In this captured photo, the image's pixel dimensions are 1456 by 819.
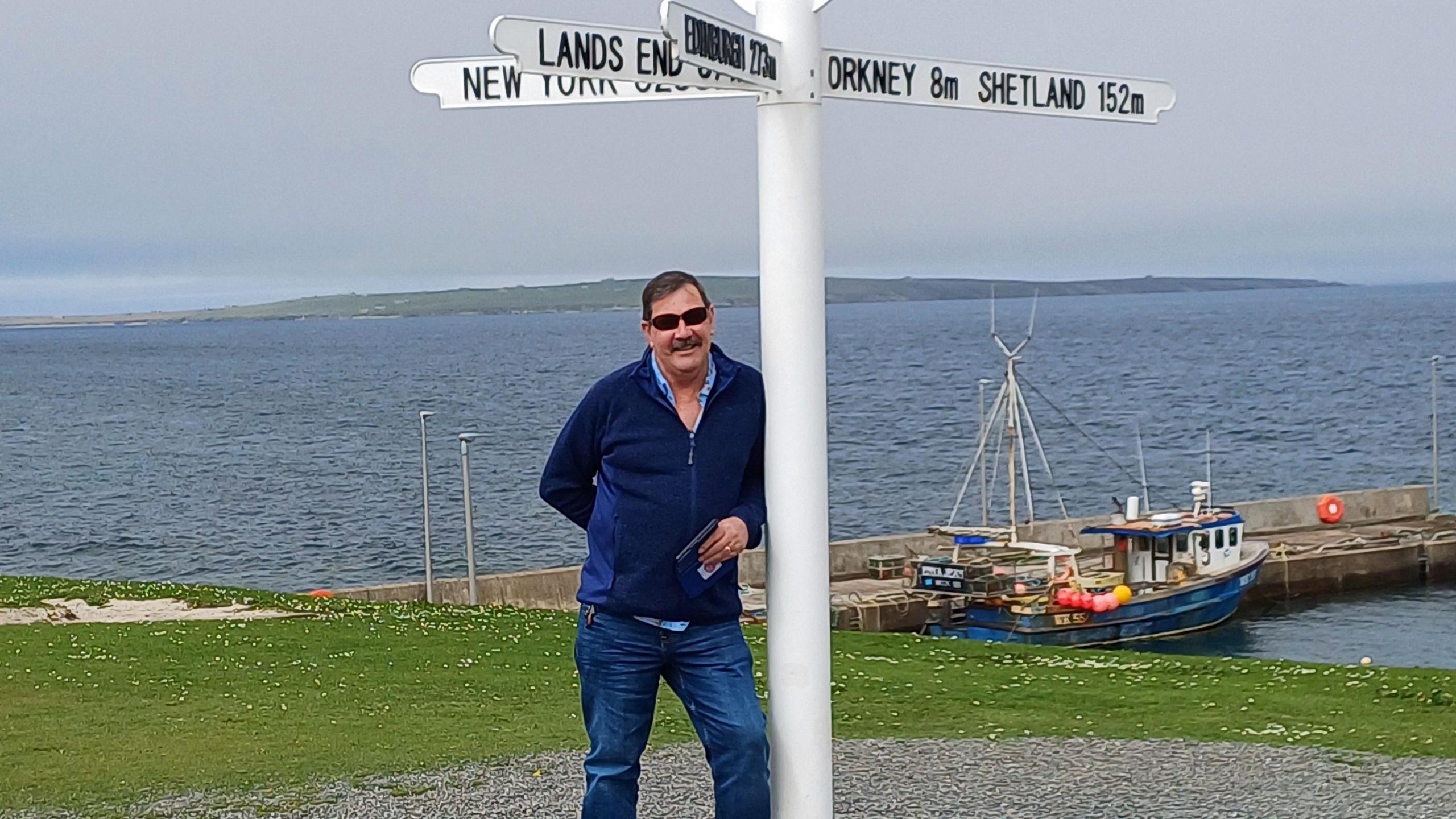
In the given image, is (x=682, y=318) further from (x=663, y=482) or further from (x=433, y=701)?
(x=433, y=701)

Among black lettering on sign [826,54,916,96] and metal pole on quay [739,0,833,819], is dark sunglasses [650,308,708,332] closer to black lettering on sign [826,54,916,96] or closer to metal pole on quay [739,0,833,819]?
metal pole on quay [739,0,833,819]

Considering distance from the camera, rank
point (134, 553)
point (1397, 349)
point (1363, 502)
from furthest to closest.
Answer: point (1397, 349)
point (134, 553)
point (1363, 502)

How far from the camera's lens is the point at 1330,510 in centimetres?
3994

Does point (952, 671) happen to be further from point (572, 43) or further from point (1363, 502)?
Answer: point (1363, 502)

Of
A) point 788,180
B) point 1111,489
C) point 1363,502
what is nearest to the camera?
point 788,180

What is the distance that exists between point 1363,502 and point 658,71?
4090cm

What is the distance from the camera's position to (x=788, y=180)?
4.16 meters

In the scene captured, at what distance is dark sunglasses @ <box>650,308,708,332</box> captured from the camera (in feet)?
14.4

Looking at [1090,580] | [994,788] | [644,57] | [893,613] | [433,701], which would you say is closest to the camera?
[644,57]

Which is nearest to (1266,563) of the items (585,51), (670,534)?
(670,534)

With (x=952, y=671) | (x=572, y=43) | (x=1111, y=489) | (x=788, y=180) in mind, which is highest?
(x=572, y=43)

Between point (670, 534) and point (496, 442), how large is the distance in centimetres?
7018

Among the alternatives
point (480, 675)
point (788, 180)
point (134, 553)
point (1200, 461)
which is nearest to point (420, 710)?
point (480, 675)

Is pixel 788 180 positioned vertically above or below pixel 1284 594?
above
